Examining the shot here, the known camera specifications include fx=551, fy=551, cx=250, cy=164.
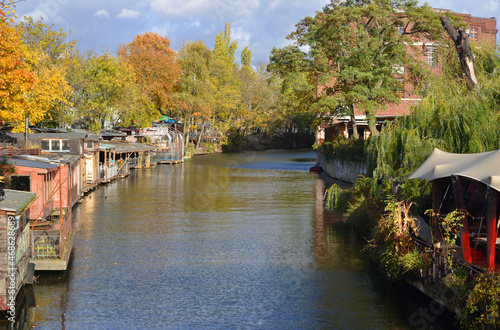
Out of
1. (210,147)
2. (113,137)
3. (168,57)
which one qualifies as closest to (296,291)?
(113,137)

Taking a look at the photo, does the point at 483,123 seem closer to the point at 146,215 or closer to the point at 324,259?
the point at 324,259

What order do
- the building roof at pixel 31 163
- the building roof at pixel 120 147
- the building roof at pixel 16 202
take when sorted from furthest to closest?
the building roof at pixel 120 147
the building roof at pixel 31 163
the building roof at pixel 16 202

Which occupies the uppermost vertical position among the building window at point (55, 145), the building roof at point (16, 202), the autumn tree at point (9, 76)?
the autumn tree at point (9, 76)

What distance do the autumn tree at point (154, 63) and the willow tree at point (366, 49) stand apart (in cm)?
4299

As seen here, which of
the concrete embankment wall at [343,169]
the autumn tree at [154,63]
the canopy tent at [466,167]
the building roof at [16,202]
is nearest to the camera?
the canopy tent at [466,167]

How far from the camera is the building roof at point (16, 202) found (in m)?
14.4

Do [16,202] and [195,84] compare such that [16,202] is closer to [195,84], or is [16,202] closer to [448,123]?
[448,123]

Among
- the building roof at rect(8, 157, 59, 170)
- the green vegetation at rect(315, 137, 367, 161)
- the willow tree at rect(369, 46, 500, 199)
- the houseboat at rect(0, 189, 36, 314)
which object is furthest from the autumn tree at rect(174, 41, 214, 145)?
the houseboat at rect(0, 189, 36, 314)

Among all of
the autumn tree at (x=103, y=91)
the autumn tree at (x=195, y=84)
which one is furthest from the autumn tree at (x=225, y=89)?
the autumn tree at (x=103, y=91)

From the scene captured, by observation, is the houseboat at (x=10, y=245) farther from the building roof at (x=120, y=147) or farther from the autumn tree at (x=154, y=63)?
the autumn tree at (x=154, y=63)

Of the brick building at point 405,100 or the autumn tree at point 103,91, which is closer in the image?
the brick building at point 405,100

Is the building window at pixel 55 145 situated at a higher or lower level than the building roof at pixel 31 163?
higher

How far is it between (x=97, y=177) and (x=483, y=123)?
3569cm

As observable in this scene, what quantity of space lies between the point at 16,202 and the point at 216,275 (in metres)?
7.88
